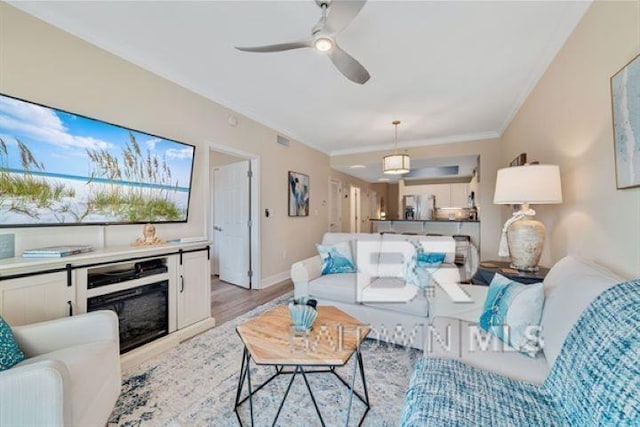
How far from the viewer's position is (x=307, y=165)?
5246 millimetres

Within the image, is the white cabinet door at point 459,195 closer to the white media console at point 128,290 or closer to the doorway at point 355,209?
the doorway at point 355,209

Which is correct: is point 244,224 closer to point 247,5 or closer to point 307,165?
point 307,165

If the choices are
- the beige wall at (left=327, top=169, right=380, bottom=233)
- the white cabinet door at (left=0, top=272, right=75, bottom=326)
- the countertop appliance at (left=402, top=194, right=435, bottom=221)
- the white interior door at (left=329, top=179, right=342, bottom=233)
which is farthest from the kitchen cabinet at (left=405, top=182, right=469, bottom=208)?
the white cabinet door at (left=0, top=272, right=75, bottom=326)

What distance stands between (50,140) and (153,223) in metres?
0.97

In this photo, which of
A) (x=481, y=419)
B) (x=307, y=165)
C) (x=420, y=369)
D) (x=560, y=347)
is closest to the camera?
(x=481, y=419)

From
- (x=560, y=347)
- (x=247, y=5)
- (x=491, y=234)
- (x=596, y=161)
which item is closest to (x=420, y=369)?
(x=560, y=347)

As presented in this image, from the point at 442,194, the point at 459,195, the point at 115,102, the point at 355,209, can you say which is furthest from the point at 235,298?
the point at 459,195

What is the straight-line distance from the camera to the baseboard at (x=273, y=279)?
4.07 meters

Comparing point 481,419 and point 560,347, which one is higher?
point 560,347

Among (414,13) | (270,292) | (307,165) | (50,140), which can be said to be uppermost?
(414,13)

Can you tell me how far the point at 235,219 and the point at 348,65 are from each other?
3.05 meters

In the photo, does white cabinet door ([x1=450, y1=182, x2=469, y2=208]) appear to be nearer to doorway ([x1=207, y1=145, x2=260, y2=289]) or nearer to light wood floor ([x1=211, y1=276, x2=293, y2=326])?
light wood floor ([x1=211, y1=276, x2=293, y2=326])

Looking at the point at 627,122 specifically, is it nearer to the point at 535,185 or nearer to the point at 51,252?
the point at 535,185

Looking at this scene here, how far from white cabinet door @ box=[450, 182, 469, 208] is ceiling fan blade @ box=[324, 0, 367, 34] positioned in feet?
23.4
